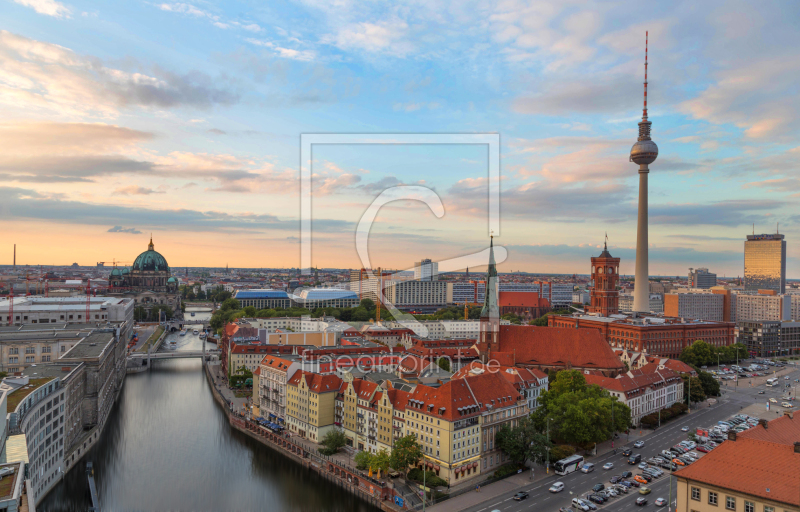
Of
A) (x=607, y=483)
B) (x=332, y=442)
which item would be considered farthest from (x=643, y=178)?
(x=332, y=442)

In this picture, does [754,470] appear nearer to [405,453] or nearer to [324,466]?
[405,453]

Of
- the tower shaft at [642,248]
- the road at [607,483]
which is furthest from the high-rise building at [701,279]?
the road at [607,483]

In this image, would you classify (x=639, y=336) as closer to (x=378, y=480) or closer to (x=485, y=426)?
(x=485, y=426)

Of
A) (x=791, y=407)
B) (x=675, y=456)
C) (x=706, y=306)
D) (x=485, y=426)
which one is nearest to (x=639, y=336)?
(x=791, y=407)

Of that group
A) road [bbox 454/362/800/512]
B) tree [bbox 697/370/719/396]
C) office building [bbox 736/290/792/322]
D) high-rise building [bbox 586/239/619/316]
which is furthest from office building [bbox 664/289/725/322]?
road [bbox 454/362/800/512]

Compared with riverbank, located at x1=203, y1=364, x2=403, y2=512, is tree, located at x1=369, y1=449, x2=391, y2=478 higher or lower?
higher

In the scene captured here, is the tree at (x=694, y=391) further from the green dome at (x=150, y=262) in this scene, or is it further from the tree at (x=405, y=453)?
the green dome at (x=150, y=262)

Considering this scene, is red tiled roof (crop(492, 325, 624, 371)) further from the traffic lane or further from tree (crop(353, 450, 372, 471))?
tree (crop(353, 450, 372, 471))
